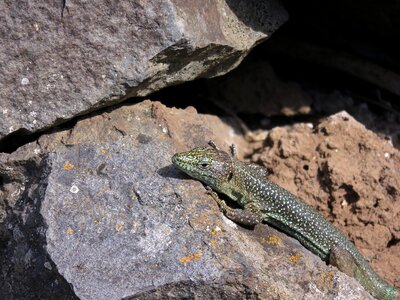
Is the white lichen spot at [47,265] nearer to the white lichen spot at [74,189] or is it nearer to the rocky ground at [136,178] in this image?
the rocky ground at [136,178]

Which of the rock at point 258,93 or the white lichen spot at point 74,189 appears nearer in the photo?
the white lichen spot at point 74,189

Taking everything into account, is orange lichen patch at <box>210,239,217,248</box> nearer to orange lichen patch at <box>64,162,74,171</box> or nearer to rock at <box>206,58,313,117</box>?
orange lichen patch at <box>64,162,74,171</box>

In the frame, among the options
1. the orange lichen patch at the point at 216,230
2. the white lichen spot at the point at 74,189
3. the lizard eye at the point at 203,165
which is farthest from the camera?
the lizard eye at the point at 203,165

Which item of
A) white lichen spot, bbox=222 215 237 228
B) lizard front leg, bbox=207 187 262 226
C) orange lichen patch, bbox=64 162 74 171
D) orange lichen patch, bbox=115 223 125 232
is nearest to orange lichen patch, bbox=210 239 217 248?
white lichen spot, bbox=222 215 237 228

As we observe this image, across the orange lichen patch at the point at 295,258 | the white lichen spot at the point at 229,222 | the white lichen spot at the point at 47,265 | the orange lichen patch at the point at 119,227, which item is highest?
the white lichen spot at the point at 229,222

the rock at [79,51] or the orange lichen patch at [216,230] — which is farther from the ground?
the rock at [79,51]

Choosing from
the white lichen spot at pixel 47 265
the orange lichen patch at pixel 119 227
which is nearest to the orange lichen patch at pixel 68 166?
the orange lichen patch at pixel 119 227

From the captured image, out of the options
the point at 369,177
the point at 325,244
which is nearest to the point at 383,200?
the point at 369,177

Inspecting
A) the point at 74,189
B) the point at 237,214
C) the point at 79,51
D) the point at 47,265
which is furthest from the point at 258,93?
the point at 47,265
